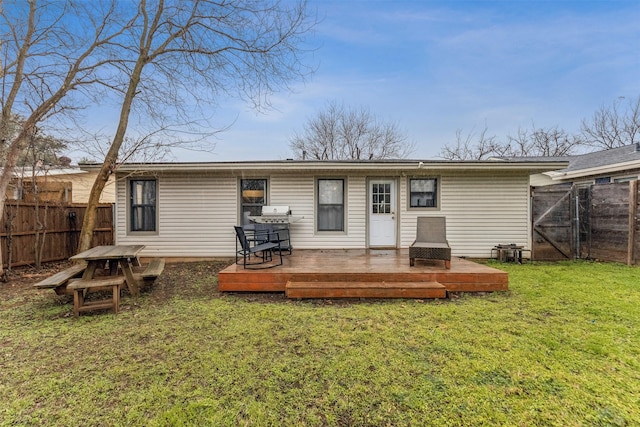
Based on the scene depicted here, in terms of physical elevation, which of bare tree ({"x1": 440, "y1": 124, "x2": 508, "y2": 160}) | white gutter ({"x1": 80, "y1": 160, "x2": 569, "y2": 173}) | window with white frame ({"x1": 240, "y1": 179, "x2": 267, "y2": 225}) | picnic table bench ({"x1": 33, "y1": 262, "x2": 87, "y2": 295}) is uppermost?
bare tree ({"x1": 440, "y1": 124, "x2": 508, "y2": 160})

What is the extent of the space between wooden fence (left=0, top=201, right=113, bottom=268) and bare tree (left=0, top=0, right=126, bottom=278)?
0.79m

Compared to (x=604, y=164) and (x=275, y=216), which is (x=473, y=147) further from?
(x=275, y=216)

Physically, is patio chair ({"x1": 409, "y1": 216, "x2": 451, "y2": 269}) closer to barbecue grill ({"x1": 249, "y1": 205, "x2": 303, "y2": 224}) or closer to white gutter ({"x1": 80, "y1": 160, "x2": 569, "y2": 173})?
white gutter ({"x1": 80, "y1": 160, "x2": 569, "y2": 173})

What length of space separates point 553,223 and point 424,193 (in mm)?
3437

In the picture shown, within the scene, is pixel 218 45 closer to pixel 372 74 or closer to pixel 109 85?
pixel 109 85

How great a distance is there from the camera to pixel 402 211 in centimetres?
747

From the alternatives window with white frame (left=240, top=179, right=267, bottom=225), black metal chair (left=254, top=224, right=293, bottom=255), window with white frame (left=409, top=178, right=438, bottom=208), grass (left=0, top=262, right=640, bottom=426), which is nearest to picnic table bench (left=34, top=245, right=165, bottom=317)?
grass (left=0, top=262, right=640, bottom=426)

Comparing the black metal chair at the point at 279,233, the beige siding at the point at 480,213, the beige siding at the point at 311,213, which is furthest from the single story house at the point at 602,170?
the black metal chair at the point at 279,233

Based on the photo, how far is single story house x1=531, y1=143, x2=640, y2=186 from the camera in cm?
884

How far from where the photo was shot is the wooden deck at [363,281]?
435 centimetres

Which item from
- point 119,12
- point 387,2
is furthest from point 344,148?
point 119,12

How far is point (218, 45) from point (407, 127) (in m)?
15.2

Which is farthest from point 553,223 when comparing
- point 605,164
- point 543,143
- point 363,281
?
point 543,143

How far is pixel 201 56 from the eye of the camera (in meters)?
7.53
